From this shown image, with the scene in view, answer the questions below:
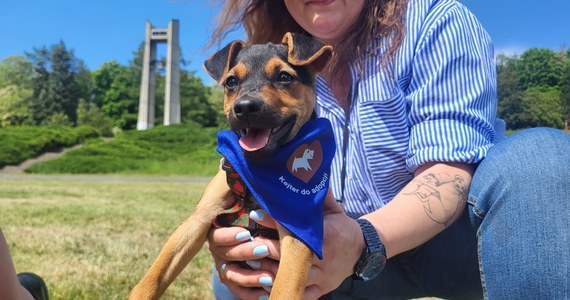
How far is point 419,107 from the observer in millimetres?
2371

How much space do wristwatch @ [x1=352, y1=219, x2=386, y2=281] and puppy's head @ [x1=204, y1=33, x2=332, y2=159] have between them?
50cm

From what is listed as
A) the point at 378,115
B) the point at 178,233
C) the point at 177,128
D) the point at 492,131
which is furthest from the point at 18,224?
the point at 177,128

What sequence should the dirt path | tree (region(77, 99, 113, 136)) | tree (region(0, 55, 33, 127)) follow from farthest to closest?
tree (region(0, 55, 33, 127)) → tree (region(77, 99, 113, 136)) → the dirt path

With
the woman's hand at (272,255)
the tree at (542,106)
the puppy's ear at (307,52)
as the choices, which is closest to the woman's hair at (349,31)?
the puppy's ear at (307,52)

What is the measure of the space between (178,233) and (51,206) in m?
7.40

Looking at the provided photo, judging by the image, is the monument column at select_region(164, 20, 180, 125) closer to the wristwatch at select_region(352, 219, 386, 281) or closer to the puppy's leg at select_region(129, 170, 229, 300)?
the puppy's leg at select_region(129, 170, 229, 300)

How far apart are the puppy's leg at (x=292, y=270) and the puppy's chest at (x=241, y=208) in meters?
0.22

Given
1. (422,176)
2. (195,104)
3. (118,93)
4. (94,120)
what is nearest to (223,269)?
(422,176)

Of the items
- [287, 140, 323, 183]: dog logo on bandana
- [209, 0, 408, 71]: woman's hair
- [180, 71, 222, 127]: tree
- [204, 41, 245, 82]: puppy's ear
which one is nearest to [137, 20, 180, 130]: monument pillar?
[180, 71, 222, 127]: tree

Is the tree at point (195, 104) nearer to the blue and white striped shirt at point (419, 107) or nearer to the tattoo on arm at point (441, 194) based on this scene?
the blue and white striped shirt at point (419, 107)

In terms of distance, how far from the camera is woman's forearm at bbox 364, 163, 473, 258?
2055mm

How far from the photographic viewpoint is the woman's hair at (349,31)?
256 cm

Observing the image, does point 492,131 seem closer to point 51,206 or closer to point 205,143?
point 51,206

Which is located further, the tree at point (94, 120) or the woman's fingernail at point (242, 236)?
the tree at point (94, 120)
